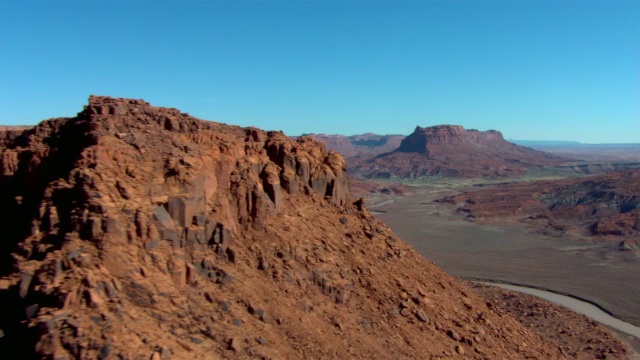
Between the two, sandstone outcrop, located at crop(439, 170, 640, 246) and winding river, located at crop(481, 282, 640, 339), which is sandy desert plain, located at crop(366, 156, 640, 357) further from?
sandstone outcrop, located at crop(439, 170, 640, 246)

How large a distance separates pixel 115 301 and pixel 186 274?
267 cm

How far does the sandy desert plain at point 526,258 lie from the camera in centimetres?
4725

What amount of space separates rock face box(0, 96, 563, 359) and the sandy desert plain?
888 inches

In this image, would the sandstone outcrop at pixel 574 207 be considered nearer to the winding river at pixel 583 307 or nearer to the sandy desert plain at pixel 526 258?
the sandy desert plain at pixel 526 258

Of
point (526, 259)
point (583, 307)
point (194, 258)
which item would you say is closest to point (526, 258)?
point (526, 259)

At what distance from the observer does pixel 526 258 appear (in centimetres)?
6256

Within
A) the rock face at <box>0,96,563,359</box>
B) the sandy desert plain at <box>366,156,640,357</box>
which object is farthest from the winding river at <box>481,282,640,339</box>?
the rock face at <box>0,96,563,359</box>

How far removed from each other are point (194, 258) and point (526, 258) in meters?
55.5

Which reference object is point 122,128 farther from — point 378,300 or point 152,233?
point 378,300

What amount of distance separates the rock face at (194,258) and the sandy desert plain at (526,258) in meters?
22.5

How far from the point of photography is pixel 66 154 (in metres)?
17.5

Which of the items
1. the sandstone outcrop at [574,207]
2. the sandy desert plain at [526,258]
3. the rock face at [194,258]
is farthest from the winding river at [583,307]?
the sandstone outcrop at [574,207]

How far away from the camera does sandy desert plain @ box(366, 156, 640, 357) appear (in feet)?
155

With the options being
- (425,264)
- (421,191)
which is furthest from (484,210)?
(425,264)
